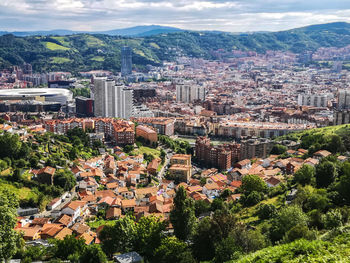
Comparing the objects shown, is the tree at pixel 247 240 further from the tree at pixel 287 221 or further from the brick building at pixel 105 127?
the brick building at pixel 105 127

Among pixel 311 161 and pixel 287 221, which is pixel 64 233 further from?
pixel 311 161

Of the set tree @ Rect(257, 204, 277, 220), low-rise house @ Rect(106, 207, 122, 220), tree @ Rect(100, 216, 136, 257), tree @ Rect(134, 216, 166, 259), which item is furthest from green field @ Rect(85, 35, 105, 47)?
A: tree @ Rect(134, 216, 166, 259)

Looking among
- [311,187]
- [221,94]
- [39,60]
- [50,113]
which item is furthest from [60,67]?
[311,187]

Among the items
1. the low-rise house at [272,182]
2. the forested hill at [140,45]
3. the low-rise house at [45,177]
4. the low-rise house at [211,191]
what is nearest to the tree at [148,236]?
the low-rise house at [272,182]

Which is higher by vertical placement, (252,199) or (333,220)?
(333,220)

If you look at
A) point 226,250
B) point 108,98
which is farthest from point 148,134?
point 226,250

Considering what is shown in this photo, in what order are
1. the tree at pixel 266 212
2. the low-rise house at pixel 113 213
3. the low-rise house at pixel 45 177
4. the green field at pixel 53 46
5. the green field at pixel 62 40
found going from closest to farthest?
the tree at pixel 266 212
the low-rise house at pixel 113 213
the low-rise house at pixel 45 177
the green field at pixel 53 46
the green field at pixel 62 40
